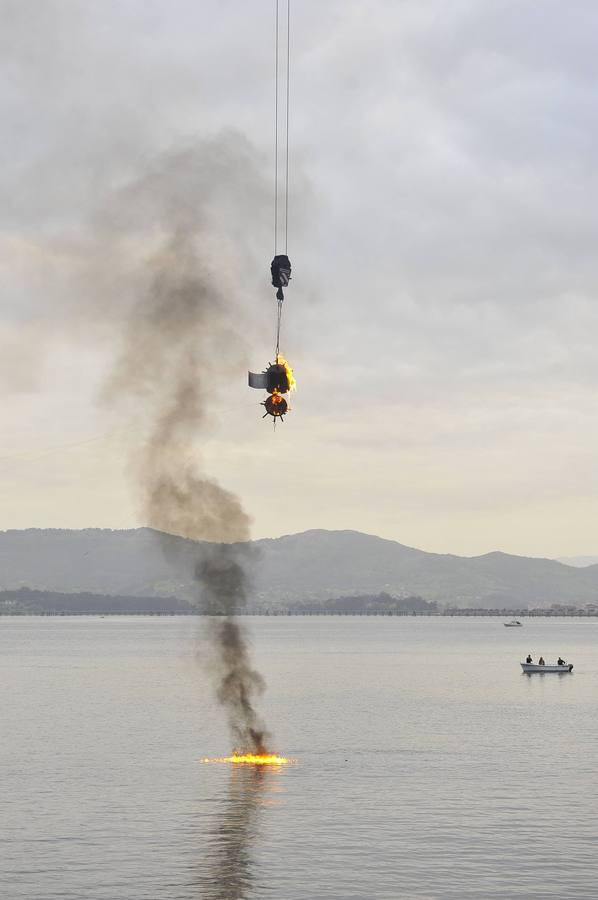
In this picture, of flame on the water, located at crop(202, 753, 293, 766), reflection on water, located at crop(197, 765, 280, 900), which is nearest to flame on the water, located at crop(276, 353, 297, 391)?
reflection on water, located at crop(197, 765, 280, 900)

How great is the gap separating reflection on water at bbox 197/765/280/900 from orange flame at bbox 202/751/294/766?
235 cm

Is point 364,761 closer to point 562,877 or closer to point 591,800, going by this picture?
point 591,800

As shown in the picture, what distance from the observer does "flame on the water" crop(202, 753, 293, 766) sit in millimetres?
114875

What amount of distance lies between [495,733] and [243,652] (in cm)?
4546

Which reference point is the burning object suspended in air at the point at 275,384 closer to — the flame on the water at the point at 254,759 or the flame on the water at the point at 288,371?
the flame on the water at the point at 288,371

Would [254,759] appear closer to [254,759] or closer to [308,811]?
[254,759]

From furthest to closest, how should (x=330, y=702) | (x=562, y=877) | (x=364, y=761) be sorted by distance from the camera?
(x=330, y=702)
(x=364, y=761)
(x=562, y=877)

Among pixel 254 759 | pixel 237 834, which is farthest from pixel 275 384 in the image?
pixel 254 759

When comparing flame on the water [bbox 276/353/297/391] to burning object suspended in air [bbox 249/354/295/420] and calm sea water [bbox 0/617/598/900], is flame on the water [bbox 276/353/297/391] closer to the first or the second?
burning object suspended in air [bbox 249/354/295/420]

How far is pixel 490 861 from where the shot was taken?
2896 inches

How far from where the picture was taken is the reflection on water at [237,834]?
68438 mm

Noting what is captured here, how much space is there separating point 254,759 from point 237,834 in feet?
119

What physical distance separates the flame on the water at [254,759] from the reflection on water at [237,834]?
2.36 m

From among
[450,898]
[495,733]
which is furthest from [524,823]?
[495,733]
